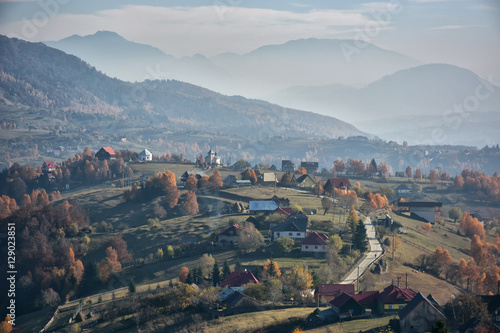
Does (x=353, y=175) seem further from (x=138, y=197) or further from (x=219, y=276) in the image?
(x=219, y=276)

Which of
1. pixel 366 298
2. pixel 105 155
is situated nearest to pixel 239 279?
pixel 366 298

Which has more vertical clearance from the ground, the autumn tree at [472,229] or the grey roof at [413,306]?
the grey roof at [413,306]

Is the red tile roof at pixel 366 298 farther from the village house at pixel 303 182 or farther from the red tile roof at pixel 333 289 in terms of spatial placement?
the village house at pixel 303 182

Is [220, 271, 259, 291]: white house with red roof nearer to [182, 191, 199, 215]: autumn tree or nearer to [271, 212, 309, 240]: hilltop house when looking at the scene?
[271, 212, 309, 240]: hilltop house

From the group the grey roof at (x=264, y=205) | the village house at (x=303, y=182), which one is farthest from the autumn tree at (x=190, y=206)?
the village house at (x=303, y=182)

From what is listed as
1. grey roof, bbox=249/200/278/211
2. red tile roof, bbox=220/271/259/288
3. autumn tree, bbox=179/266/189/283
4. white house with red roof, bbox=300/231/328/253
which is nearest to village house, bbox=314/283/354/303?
red tile roof, bbox=220/271/259/288

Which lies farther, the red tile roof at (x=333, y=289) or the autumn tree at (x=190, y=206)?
the autumn tree at (x=190, y=206)

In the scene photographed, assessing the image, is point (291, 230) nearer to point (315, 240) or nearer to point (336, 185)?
point (315, 240)
